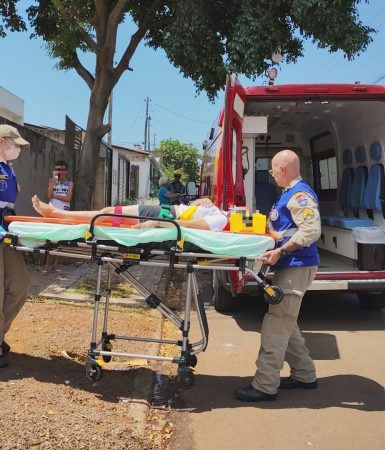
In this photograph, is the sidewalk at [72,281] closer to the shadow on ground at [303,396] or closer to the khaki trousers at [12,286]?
the khaki trousers at [12,286]

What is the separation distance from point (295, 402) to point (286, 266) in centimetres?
105

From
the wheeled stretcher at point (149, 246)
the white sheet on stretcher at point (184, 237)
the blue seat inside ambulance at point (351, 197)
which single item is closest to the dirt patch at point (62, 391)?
the wheeled stretcher at point (149, 246)

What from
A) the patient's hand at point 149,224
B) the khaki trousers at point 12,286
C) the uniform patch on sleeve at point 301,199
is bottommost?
the khaki trousers at point 12,286

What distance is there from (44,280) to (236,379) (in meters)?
4.27

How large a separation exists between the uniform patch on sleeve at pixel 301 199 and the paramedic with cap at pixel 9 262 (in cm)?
227

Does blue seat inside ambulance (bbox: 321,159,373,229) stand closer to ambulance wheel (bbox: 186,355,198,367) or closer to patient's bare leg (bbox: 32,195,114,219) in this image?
ambulance wheel (bbox: 186,355,198,367)

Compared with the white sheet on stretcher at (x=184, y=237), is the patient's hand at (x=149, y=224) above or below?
above

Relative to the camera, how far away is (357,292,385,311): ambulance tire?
7.28m

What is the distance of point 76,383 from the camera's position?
4.29 meters

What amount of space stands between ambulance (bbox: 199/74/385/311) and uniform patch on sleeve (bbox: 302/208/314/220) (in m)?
1.81

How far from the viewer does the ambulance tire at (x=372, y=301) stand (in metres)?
7.28

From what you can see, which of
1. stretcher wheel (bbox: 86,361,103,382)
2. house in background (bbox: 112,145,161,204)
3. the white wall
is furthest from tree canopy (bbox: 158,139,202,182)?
stretcher wheel (bbox: 86,361,103,382)

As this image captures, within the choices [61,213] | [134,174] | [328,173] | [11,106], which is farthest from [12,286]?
[134,174]

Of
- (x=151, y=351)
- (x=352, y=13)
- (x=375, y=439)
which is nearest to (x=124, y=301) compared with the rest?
(x=151, y=351)
